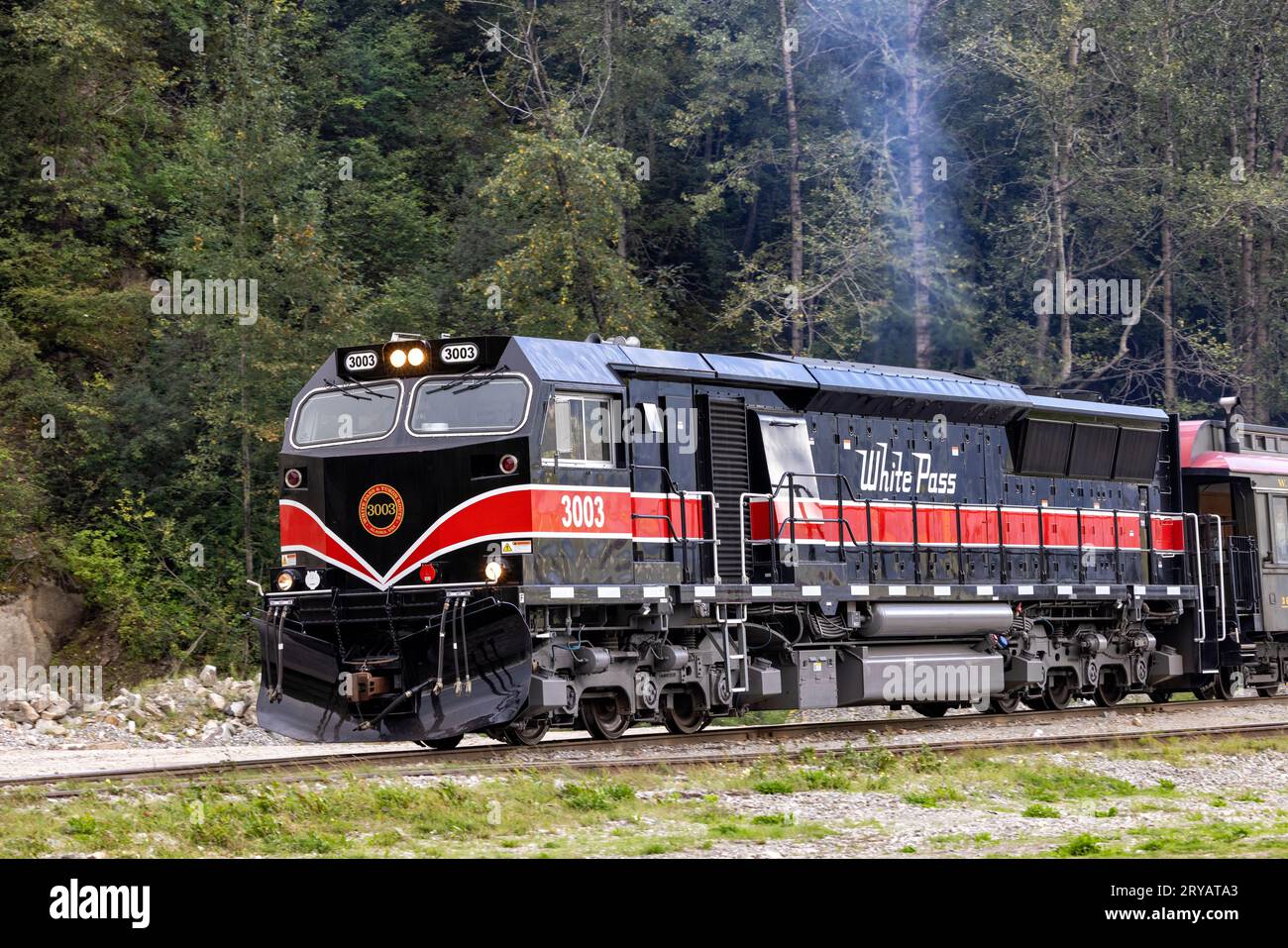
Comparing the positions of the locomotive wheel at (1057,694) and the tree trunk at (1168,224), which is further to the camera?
the tree trunk at (1168,224)

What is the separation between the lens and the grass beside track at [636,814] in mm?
9734

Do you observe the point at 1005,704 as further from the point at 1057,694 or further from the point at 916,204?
the point at 916,204

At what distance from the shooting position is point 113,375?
31.5m

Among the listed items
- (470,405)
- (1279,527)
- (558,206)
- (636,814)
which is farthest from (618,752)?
(558,206)

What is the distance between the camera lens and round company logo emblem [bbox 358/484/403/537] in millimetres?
14930

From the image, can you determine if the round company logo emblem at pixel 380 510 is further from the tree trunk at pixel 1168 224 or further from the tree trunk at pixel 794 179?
the tree trunk at pixel 1168 224

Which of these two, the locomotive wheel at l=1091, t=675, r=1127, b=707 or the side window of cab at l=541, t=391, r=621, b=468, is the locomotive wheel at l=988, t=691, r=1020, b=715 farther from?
the side window of cab at l=541, t=391, r=621, b=468

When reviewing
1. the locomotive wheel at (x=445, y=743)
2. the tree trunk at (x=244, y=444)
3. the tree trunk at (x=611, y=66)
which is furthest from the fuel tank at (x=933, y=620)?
the tree trunk at (x=611, y=66)

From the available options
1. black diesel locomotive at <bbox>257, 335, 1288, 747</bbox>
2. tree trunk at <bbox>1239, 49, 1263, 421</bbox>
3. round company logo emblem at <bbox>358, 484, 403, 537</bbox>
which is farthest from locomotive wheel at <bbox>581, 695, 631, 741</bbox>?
tree trunk at <bbox>1239, 49, 1263, 421</bbox>

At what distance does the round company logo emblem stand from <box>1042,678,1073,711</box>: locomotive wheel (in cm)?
1123

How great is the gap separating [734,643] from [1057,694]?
24.4 ft

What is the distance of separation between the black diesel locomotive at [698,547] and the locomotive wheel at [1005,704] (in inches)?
2.6
